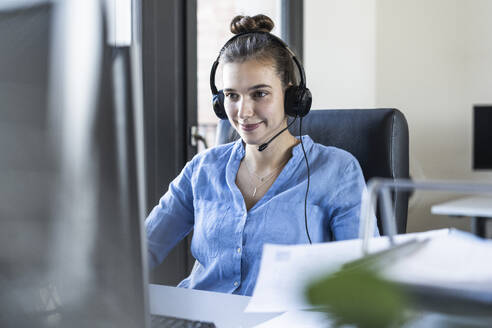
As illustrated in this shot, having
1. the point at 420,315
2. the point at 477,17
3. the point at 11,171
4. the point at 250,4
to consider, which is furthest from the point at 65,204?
the point at 477,17

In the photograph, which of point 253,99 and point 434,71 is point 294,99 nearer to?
point 253,99

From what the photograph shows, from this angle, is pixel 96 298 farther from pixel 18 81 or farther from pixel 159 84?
pixel 159 84

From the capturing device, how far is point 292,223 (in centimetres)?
115

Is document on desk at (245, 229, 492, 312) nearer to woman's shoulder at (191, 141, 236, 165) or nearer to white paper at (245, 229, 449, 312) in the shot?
white paper at (245, 229, 449, 312)

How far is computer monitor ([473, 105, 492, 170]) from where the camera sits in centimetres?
305

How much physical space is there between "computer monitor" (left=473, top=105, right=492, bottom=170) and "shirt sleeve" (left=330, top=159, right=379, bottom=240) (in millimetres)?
2162

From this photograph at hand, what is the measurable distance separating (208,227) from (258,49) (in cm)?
42

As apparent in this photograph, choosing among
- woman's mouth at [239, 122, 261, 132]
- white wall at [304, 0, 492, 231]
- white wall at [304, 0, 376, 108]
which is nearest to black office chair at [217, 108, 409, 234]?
woman's mouth at [239, 122, 261, 132]

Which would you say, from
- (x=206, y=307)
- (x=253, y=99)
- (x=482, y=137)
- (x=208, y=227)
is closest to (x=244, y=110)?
(x=253, y=99)

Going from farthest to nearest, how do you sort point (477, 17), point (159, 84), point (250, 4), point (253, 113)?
point (477, 17)
point (250, 4)
point (159, 84)
point (253, 113)

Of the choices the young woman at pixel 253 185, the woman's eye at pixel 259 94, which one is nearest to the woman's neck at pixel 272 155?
the young woman at pixel 253 185

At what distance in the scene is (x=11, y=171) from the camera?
30 cm

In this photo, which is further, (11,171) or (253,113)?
(253,113)

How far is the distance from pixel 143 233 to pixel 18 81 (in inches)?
4.2
